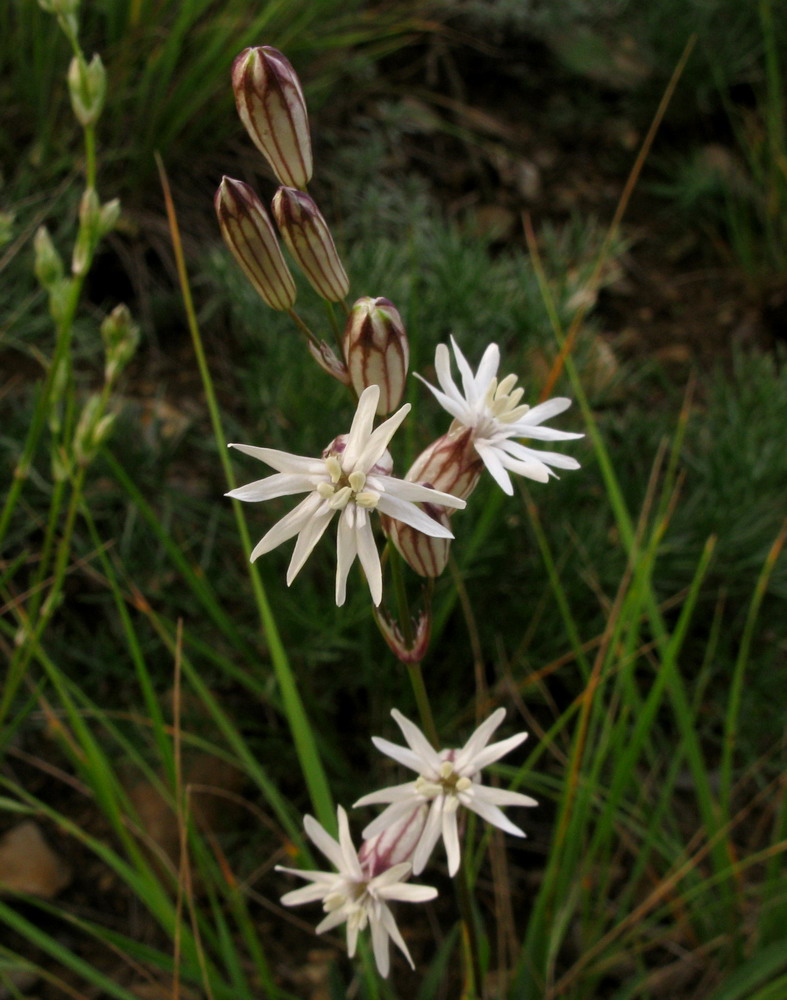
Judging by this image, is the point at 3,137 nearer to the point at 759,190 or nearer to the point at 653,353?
the point at 653,353

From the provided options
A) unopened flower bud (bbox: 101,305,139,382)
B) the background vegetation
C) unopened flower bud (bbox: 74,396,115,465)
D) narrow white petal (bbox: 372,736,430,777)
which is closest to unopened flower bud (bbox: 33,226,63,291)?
the background vegetation

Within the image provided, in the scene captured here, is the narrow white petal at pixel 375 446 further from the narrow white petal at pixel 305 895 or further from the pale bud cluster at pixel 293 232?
the narrow white petal at pixel 305 895

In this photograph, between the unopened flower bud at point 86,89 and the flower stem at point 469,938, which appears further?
the unopened flower bud at point 86,89

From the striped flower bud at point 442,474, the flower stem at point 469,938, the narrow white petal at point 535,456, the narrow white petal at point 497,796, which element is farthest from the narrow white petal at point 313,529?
the flower stem at point 469,938

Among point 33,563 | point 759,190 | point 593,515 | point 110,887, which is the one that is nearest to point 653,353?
point 759,190

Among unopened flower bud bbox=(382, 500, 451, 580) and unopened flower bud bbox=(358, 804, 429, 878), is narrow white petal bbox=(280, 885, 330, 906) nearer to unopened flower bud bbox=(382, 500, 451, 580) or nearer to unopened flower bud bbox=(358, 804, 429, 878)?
unopened flower bud bbox=(358, 804, 429, 878)

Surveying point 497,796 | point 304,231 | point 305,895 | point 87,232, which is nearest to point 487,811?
point 497,796

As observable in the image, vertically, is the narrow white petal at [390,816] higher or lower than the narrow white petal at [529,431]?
lower

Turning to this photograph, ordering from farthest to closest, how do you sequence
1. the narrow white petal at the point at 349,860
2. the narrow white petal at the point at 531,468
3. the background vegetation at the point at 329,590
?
the background vegetation at the point at 329,590, the narrow white petal at the point at 349,860, the narrow white petal at the point at 531,468
